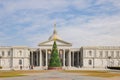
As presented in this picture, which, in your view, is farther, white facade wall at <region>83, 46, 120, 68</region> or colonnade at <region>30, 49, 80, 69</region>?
white facade wall at <region>83, 46, 120, 68</region>

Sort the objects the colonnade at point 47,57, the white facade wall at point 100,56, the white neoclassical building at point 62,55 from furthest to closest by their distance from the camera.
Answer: the white facade wall at point 100,56 < the white neoclassical building at point 62,55 < the colonnade at point 47,57

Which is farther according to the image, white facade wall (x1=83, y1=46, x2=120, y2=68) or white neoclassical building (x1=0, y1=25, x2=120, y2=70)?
white facade wall (x1=83, y1=46, x2=120, y2=68)

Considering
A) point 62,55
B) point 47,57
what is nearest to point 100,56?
point 62,55

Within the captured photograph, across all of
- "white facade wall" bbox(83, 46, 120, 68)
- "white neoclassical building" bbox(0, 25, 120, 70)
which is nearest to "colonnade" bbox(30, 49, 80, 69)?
"white neoclassical building" bbox(0, 25, 120, 70)

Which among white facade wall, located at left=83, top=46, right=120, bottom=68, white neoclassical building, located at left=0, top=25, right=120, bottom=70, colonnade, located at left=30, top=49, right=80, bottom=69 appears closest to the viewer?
colonnade, located at left=30, top=49, right=80, bottom=69

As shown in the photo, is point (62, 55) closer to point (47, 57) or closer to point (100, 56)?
point (47, 57)

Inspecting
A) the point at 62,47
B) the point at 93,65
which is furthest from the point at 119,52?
the point at 62,47

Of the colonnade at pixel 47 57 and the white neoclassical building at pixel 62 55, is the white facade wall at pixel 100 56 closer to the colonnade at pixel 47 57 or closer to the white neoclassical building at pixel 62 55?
the white neoclassical building at pixel 62 55

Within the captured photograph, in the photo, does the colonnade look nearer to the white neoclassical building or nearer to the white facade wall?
the white neoclassical building

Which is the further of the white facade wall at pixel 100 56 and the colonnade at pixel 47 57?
the white facade wall at pixel 100 56

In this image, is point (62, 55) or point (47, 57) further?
point (62, 55)

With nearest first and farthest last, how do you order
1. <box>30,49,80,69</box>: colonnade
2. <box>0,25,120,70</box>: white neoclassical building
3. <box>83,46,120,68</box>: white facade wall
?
<box>30,49,80,69</box>: colonnade
<box>0,25,120,70</box>: white neoclassical building
<box>83,46,120,68</box>: white facade wall

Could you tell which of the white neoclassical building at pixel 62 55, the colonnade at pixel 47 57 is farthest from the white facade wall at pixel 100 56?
the colonnade at pixel 47 57

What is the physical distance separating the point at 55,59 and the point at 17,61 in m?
53.6
